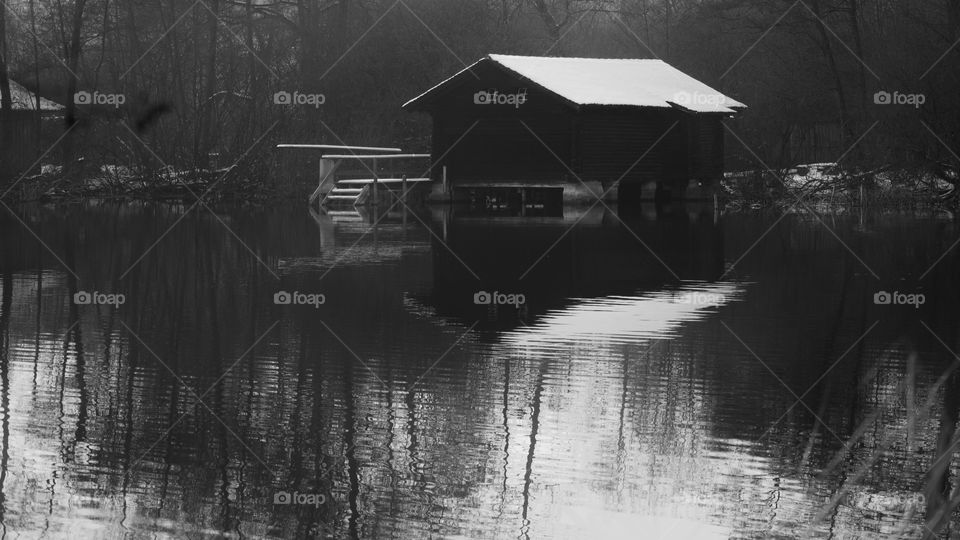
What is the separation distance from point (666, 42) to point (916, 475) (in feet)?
189

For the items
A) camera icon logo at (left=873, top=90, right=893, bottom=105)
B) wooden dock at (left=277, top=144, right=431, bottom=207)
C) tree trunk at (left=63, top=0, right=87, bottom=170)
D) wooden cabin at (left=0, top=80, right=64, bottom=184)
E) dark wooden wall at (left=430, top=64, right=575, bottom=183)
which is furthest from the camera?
tree trunk at (left=63, top=0, right=87, bottom=170)

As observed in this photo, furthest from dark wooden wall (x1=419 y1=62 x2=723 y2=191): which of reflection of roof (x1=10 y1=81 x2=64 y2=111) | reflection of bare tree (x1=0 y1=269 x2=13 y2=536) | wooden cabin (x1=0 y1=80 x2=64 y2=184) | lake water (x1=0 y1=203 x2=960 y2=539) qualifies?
reflection of bare tree (x1=0 y1=269 x2=13 y2=536)

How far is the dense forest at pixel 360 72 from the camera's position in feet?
153

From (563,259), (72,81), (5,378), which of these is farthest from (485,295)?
(72,81)

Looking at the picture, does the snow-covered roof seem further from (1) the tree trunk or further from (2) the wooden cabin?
(2) the wooden cabin

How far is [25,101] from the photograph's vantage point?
56094 mm

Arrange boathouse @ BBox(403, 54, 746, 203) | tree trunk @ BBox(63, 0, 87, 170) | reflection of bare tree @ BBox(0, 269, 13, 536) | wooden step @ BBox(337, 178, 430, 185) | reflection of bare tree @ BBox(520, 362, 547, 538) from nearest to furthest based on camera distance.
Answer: reflection of bare tree @ BBox(520, 362, 547, 538) → reflection of bare tree @ BBox(0, 269, 13, 536) → boathouse @ BBox(403, 54, 746, 203) → wooden step @ BBox(337, 178, 430, 185) → tree trunk @ BBox(63, 0, 87, 170)

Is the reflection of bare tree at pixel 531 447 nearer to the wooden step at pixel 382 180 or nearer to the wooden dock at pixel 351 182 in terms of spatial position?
the wooden dock at pixel 351 182

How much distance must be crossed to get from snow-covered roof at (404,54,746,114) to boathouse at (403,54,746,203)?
0.19ft

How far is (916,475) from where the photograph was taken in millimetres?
8305

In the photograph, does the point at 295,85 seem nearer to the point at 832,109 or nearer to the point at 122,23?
the point at 122,23

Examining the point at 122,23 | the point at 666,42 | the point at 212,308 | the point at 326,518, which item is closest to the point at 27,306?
the point at 212,308

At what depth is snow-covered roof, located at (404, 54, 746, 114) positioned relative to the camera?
41.1 m

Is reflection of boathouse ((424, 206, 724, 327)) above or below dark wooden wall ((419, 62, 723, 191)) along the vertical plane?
below
